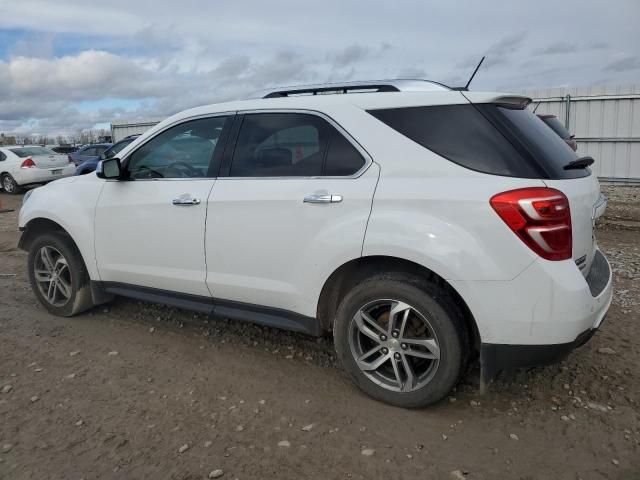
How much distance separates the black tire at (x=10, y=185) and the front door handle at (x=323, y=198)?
51.4 feet

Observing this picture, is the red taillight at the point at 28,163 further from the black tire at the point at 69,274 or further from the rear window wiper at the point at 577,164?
the rear window wiper at the point at 577,164

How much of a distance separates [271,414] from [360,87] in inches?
82.1

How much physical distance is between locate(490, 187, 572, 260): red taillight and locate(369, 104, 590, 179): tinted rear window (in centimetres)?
14

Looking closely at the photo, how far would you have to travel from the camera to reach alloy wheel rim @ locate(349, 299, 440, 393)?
2.88m

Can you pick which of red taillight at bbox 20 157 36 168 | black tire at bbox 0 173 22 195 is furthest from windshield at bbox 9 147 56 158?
black tire at bbox 0 173 22 195

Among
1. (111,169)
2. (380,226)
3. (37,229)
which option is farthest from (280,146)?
(37,229)

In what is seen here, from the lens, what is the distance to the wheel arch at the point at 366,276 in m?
2.87

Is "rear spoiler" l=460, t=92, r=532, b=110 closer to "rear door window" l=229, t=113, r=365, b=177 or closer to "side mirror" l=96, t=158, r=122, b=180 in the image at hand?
"rear door window" l=229, t=113, r=365, b=177

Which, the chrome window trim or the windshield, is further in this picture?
the windshield

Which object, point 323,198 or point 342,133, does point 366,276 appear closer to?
point 323,198

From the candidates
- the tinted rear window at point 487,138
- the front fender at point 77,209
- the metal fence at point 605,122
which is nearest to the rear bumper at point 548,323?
the tinted rear window at point 487,138

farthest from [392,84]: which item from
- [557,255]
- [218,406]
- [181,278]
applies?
[218,406]

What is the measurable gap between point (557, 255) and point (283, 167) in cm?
168

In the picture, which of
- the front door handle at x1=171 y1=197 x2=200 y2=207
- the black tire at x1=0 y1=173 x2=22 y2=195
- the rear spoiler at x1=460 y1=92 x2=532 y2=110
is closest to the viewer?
the rear spoiler at x1=460 y1=92 x2=532 y2=110
